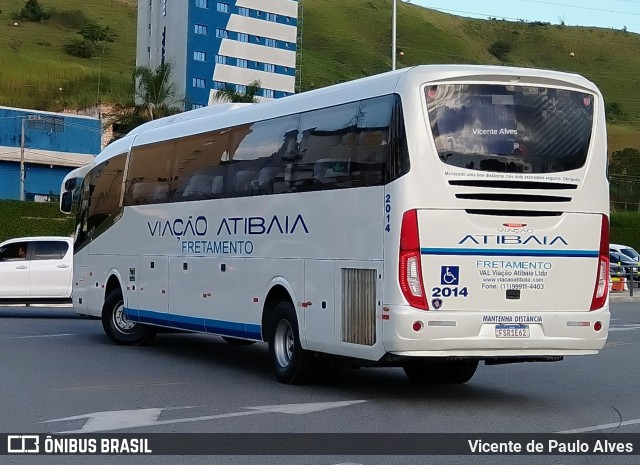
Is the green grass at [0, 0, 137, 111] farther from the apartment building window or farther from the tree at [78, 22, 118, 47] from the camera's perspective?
the apartment building window

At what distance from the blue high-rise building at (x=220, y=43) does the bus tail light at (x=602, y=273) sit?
8714cm

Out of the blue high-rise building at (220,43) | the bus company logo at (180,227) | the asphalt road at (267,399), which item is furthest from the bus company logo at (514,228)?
the blue high-rise building at (220,43)

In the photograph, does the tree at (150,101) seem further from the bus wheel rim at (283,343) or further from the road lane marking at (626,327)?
the bus wheel rim at (283,343)

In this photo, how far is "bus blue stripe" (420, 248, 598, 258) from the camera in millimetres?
12188

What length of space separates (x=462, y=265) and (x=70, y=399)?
15.0ft

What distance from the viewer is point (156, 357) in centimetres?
1788

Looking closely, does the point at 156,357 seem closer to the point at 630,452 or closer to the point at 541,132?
the point at 541,132

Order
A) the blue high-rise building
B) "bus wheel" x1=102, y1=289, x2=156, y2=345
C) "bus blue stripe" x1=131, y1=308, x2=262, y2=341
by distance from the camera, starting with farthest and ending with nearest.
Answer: the blue high-rise building
"bus wheel" x1=102, y1=289, x2=156, y2=345
"bus blue stripe" x1=131, y1=308, x2=262, y2=341

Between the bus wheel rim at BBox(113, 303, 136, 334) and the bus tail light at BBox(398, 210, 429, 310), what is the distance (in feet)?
28.7

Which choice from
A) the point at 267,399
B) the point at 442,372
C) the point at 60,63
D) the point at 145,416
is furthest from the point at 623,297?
the point at 60,63

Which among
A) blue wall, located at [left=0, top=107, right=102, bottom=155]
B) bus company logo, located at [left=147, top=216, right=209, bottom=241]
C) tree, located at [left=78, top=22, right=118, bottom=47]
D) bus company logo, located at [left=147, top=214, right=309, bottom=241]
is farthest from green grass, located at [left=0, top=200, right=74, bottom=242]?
tree, located at [left=78, top=22, right=118, bottom=47]

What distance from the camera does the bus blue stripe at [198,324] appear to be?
15.2 meters

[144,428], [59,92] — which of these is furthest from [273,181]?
[59,92]

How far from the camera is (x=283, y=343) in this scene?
1446cm
